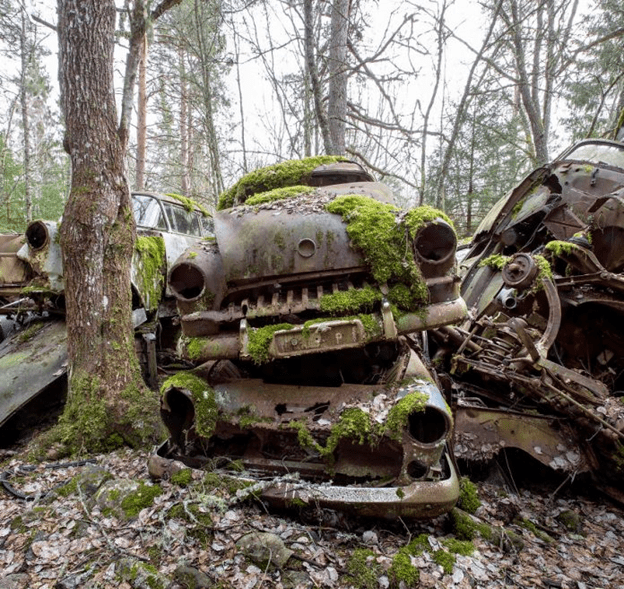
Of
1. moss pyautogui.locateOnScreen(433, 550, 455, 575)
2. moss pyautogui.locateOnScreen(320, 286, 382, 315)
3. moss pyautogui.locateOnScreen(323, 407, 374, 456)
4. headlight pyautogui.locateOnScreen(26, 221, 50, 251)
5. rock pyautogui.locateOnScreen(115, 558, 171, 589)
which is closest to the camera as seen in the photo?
rock pyautogui.locateOnScreen(115, 558, 171, 589)

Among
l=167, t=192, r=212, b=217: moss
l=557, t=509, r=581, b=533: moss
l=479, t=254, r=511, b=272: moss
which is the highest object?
l=167, t=192, r=212, b=217: moss

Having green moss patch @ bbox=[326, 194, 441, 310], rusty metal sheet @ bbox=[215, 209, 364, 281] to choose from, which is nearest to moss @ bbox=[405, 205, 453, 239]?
→ green moss patch @ bbox=[326, 194, 441, 310]

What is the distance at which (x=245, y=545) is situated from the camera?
1997 millimetres

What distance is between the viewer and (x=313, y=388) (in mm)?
2529

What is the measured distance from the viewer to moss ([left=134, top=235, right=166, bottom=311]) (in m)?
4.62

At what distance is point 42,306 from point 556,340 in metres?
5.31

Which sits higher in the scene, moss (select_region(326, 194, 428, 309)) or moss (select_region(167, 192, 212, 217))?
moss (select_region(167, 192, 212, 217))

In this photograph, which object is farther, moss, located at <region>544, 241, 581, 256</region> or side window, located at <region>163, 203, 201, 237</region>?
side window, located at <region>163, 203, 201, 237</region>

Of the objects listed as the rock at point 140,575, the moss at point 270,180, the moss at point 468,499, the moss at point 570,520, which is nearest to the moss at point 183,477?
the rock at point 140,575

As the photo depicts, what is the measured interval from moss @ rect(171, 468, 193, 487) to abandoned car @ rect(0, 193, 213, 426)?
161cm

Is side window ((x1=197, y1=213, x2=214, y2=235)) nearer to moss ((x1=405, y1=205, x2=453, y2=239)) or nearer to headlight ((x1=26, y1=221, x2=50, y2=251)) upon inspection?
headlight ((x1=26, y1=221, x2=50, y2=251))

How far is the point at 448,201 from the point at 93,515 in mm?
11893

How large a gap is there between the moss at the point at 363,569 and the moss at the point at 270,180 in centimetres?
295

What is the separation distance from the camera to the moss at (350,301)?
233 centimetres
